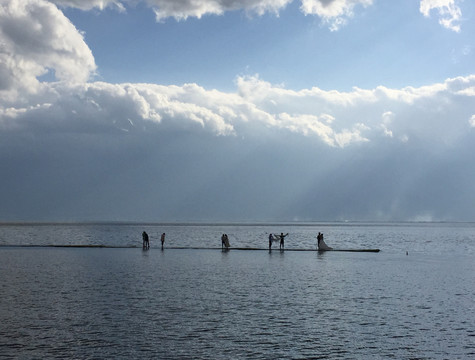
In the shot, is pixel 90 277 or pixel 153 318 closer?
pixel 153 318

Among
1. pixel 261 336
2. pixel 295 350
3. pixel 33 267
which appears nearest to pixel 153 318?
pixel 261 336

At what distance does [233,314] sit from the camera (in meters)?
26.4

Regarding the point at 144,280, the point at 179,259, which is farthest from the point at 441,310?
the point at 179,259

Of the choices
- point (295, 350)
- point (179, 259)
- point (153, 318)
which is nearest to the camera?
point (295, 350)

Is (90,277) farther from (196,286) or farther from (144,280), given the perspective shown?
(196,286)

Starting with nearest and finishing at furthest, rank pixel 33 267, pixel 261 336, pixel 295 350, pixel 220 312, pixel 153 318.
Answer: pixel 295 350, pixel 261 336, pixel 153 318, pixel 220 312, pixel 33 267

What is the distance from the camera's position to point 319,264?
56219 mm

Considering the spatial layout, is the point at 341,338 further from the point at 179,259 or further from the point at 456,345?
the point at 179,259

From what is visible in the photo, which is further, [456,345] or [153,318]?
[153,318]

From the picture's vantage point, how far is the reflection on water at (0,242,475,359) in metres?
19.8

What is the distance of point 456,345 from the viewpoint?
68.1ft

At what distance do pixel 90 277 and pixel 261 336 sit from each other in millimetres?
23874

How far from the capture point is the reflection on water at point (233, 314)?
65.0 feet

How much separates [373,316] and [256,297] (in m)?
8.41
